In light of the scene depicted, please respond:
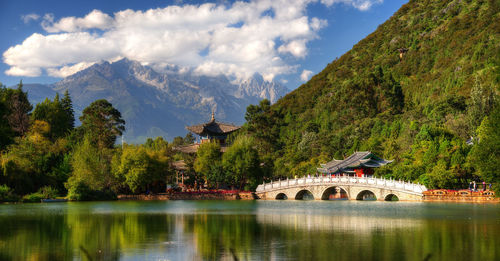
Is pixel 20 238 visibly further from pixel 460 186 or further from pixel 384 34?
pixel 384 34

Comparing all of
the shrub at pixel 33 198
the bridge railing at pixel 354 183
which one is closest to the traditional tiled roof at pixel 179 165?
the bridge railing at pixel 354 183

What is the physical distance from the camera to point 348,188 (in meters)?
43.2

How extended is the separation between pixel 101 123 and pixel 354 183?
31.2 meters

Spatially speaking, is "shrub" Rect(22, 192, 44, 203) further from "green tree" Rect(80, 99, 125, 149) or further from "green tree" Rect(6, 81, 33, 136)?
"green tree" Rect(80, 99, 125, 149)

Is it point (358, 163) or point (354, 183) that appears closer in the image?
point (354, 183)

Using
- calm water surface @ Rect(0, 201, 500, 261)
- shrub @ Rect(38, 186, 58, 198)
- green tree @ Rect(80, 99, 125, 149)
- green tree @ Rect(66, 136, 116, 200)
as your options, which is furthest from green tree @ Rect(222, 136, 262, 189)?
calm water surface @ Rect(0, 201, 500, 261)

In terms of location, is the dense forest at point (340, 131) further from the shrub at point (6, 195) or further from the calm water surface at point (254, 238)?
the calm water surface at point (254, 238)

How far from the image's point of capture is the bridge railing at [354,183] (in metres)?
38.4

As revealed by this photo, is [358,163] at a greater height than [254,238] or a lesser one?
greater

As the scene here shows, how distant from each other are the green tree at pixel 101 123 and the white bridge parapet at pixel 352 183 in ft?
64.8

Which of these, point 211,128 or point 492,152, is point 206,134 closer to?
point 211,128

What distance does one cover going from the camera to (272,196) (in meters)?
47.5

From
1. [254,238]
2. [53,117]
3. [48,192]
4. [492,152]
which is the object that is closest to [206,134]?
[53,117]

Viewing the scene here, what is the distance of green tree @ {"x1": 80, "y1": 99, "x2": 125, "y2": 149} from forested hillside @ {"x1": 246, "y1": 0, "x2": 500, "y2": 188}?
58.0 feet
